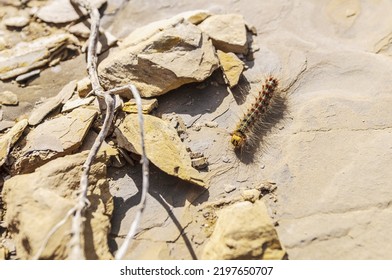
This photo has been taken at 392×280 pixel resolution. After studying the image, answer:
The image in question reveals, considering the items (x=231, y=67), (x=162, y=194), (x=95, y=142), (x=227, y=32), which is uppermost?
(x=227, y=32)

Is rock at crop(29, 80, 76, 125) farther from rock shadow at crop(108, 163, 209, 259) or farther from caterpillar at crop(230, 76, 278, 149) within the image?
caterpillar at crop(230, 76, 278, 149)

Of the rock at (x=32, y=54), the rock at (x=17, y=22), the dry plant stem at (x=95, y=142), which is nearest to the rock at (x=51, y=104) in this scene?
the dry plant stem at (x=95, y=142)

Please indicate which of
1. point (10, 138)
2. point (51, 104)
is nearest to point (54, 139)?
point (10, 138)

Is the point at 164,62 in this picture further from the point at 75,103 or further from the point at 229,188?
the point at 229,188

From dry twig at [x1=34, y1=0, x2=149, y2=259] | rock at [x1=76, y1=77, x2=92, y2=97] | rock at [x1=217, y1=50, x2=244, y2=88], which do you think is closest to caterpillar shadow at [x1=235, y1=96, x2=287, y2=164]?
rock at [x1=217, y1=50, x2=244, y2=88]

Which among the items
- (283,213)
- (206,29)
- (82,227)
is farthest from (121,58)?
(283,213)

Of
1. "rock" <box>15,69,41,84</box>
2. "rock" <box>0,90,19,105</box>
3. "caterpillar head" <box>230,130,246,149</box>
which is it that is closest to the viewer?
"caterpillar head" <box>230,130,246,149</box>

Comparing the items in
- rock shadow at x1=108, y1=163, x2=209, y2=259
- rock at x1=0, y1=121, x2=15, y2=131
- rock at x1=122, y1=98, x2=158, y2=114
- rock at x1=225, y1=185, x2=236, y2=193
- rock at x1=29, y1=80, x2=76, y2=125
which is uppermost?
rock at x1=122, y1=98, x2=158, y2=114
